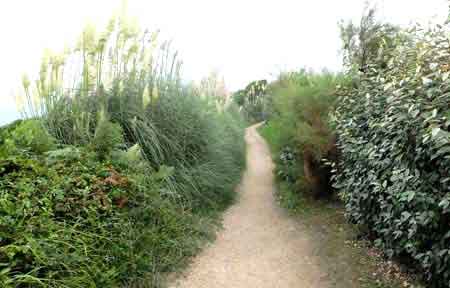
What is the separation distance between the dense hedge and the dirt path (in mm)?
893

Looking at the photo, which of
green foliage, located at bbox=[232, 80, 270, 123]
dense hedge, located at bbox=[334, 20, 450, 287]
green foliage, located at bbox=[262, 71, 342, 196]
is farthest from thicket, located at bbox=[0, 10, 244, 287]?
green foliage, located at bbox=[232, 80, 270, 123]

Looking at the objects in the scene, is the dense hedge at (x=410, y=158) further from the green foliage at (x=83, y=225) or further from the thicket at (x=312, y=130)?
the green foliage at (x=83, y=225)

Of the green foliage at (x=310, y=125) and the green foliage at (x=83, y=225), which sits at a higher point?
the green foliage at (x=310, y=125)

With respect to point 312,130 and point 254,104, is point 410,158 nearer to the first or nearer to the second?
point 312,130

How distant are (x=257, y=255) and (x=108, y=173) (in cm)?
209

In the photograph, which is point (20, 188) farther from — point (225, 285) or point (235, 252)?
point (235, 252)

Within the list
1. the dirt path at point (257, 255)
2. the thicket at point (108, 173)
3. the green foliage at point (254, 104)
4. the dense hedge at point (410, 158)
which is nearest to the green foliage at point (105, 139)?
the thicket at point (108, 173)

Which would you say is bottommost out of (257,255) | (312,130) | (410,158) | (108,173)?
(257,255)

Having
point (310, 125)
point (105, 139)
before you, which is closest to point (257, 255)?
point (105, 139)

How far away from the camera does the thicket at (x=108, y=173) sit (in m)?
2.83

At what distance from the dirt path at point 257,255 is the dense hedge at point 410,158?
89 cm

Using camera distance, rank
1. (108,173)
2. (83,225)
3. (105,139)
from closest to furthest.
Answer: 1. (83,225)
2. (108,173)
3. (105,139)

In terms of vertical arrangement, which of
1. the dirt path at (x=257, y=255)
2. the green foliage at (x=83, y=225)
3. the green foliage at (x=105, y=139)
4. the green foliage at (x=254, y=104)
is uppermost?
the green foliage at (x=254, y=104)

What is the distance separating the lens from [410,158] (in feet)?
9.76
